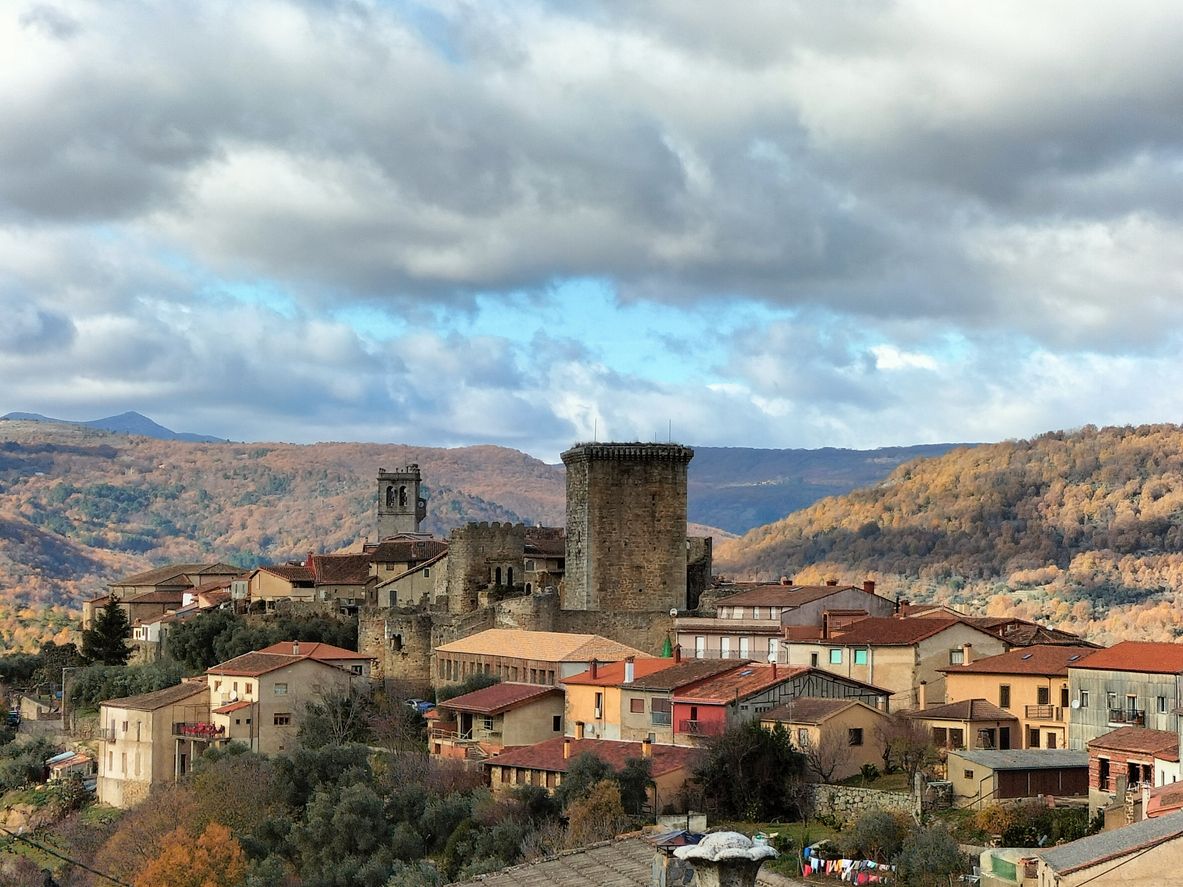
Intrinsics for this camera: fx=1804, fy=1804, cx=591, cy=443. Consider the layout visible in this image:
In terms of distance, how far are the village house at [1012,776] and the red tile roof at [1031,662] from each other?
5661mm

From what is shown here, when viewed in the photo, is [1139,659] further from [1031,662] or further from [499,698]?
[499,698]

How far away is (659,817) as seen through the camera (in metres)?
44.8

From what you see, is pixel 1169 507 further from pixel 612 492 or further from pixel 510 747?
pixel 510 747

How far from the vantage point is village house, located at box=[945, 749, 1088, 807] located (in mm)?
40125

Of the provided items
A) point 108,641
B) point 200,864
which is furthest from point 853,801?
point 108,641

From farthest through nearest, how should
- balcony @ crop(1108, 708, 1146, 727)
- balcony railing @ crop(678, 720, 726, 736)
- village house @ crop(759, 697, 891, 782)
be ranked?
1. balcony railing @ crop(678, 720, 726, 736)
2. village house @ crop(759, 697, 891, 782)
3. balcony @ crop(1108, 708, 1146, 727)

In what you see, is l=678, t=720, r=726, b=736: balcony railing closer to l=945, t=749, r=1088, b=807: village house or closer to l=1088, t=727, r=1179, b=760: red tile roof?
l=945, t=749, r=1088, b=807: village house

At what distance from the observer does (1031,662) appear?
48.4 m

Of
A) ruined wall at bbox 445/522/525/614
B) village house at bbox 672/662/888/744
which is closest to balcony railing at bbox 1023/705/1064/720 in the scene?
village house at bbox 672/662/888/744

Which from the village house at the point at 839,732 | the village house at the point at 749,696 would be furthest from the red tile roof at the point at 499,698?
the village house at the point at 839,732

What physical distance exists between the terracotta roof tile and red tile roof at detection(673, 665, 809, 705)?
6.76 meters

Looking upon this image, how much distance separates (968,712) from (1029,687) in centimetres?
234

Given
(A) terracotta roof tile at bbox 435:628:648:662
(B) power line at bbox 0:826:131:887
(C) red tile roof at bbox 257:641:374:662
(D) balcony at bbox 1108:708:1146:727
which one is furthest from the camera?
(C) red tile roof at bbox 257:641:374:662

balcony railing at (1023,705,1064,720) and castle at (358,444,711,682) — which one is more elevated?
castle at (358,444,711,682)
